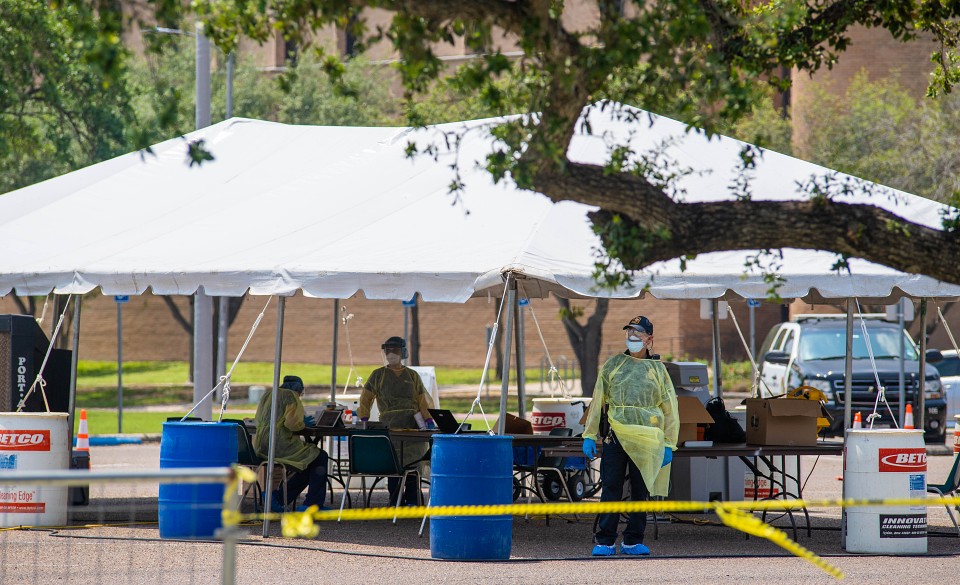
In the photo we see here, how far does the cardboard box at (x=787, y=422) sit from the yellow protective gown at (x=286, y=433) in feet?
13.6

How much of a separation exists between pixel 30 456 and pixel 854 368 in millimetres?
13650

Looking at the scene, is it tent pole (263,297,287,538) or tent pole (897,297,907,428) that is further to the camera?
tent pole (897,297,907,428)

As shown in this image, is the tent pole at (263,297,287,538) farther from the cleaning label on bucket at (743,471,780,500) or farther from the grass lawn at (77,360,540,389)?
the grass lawn at (77,360,540,389)

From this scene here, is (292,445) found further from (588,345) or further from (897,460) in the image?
(588,345)

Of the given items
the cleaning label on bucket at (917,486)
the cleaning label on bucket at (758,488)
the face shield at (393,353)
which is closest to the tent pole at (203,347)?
the face shield at (393,353)

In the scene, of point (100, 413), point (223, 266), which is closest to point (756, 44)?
point (223, 266)

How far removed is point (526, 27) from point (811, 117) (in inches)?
1316

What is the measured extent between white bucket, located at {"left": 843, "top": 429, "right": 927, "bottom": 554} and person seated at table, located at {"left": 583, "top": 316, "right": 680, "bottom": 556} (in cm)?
160

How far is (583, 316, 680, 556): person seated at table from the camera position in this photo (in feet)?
30.9

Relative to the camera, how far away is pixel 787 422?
11.0m

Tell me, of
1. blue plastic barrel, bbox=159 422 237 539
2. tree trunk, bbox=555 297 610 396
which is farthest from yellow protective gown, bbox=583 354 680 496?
tree trunk, bbox=555 297 610 396

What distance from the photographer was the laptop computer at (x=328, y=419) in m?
12.4

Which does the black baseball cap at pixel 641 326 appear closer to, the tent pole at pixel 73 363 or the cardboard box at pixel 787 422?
the cardboard box at pixel 787 422

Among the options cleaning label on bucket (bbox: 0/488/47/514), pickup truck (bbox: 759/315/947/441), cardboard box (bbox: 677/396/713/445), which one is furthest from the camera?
pickup truck (bbox: 759/315/947/441)
